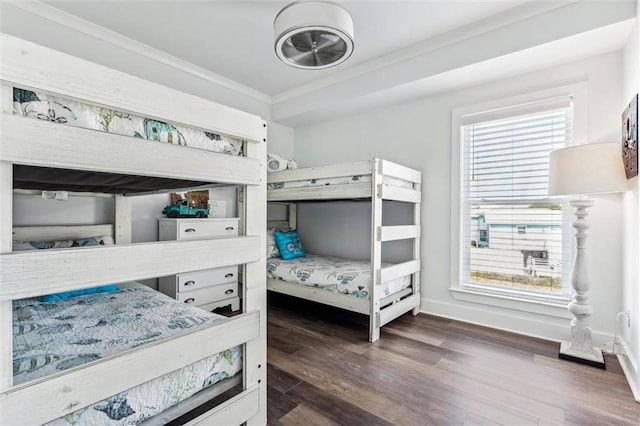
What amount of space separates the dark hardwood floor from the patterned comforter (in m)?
1.32

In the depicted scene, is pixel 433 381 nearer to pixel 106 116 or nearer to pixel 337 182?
pixel 337 182

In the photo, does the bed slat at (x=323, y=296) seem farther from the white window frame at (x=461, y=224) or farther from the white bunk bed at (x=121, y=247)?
the white bunk bed at (x=121, y=247)

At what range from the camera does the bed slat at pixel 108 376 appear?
0.73 m

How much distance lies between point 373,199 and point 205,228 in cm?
163

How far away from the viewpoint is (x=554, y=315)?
7.89 feet

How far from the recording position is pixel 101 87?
854 millimetres

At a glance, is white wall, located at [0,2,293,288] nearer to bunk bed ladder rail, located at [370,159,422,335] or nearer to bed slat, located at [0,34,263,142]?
bunk bed ladder rail, located at [370,159,422,335]

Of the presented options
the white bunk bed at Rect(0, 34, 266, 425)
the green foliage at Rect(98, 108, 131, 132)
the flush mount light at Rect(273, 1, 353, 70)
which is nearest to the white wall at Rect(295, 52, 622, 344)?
the flush mount light at Rect(273, 1, 353, 70)

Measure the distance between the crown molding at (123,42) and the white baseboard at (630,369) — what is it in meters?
3.99

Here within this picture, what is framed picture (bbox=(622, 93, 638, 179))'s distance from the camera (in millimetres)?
1785

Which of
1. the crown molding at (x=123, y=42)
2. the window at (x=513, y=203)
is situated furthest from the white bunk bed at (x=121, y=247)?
the window at (x=513, y=203)

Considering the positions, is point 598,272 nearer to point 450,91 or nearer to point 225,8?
point 450,91

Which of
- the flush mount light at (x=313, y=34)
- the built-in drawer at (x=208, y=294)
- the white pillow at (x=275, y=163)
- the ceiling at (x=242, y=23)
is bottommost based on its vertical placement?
the built-in drawer at (x=208, y=294)

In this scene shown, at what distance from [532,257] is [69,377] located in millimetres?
3058
